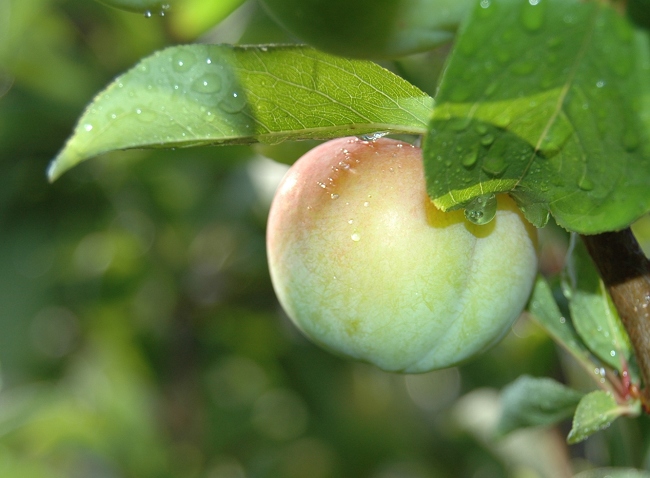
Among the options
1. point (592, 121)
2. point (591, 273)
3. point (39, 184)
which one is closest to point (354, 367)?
point (39, 184)

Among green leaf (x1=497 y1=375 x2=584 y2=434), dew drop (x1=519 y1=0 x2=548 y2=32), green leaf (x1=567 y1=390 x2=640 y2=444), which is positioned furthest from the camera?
green leaf (x1=497 y1=375 x2=584 y2=434)

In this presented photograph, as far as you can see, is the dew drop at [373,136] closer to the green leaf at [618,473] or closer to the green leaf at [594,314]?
the green leaf at [594,314]

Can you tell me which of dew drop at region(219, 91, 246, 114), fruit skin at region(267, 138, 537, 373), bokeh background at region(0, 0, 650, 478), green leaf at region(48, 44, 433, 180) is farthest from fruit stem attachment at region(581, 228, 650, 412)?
bokeh background at region(0, 0, 650, 478)

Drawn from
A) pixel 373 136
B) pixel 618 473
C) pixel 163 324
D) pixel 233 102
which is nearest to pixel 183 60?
pixel 233 102

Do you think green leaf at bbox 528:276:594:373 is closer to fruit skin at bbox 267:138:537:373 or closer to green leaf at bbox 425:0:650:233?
fruit skin at bbox 267:138:537:373

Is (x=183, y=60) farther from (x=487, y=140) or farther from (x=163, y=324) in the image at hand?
(x=163, y=324)

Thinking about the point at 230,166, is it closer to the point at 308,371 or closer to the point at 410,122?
the point at 308,371
